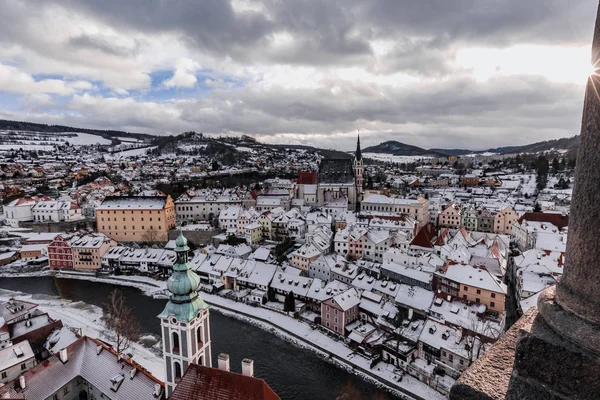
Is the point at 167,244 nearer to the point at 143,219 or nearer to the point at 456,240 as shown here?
the point at 143,219

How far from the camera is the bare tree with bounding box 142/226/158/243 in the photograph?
44938 millimetres

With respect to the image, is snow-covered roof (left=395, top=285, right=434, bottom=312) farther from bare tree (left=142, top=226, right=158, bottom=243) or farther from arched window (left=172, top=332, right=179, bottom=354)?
bare tree (left=142, top=226, right=158, bottom=243)

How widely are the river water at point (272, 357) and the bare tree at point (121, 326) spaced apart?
856 millimetres

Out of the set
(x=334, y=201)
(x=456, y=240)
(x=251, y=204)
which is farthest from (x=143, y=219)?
(x=456, y=240)

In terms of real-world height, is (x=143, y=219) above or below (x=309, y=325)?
above

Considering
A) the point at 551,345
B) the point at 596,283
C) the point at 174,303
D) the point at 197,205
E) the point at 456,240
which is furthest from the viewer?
the point at 197,205

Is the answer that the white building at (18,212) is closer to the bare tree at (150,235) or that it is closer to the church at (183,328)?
the bare tree at (150,235)

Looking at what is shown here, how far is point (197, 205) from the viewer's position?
52594mm

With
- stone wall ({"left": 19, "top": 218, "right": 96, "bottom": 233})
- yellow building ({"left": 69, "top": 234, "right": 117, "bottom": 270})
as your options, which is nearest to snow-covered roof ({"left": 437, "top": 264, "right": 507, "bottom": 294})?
yellow building ({"left": 69, "top": 234, "right": 117, "bottom": 270})

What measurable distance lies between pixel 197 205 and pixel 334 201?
21.3 meters

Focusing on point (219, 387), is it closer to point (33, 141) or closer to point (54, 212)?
point (54, 212)

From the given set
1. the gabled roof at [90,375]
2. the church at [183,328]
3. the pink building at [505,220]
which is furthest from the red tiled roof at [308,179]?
the church at [183,328]

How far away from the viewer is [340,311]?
79.9ft

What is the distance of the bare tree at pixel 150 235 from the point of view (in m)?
44.9
